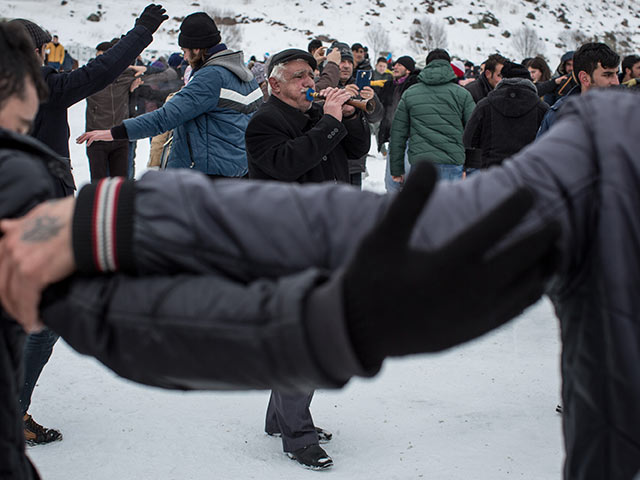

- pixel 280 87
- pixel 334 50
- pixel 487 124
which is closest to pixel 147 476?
pixel 280 87

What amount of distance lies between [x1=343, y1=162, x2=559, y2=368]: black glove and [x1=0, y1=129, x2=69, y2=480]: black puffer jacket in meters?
0.50

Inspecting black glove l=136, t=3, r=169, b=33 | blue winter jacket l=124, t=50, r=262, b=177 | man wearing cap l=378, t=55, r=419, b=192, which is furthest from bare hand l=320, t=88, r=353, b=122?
man wearing cap l=378, t=55, r=419, b=192

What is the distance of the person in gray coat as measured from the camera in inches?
31.6

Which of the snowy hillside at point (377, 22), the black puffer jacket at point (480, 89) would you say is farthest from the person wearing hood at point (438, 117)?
the snowy hillside at point (377, 22)

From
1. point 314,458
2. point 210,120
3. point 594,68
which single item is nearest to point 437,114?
point 594,68

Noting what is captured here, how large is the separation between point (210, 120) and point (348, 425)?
6.41 ft

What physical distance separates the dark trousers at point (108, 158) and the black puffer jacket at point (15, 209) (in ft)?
19.4

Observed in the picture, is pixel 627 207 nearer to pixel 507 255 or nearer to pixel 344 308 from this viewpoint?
pixel 507 255

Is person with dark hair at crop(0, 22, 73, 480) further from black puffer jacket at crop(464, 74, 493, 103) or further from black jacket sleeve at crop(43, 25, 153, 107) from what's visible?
black puffer jacket at crop(464, 74, 493, 103)

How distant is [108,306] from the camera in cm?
87

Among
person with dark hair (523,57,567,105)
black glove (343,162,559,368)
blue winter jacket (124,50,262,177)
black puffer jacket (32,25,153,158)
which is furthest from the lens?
person with dark hair (523,57,567,105)

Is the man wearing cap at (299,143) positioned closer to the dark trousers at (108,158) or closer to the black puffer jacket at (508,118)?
the black puffer jacket at (508,118)

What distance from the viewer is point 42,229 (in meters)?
0.88

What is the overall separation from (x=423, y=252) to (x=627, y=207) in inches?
12.4
